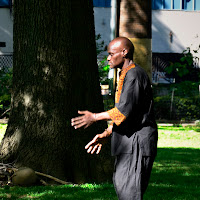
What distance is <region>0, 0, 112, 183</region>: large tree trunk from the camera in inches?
287

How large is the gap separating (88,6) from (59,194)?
303 cm

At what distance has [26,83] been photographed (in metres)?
7.43

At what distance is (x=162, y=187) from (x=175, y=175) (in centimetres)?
160

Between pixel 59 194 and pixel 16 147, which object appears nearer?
pixel 59 194

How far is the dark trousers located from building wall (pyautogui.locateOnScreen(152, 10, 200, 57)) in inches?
1105

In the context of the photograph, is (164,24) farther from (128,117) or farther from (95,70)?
(128,117)

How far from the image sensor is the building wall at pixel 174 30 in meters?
32.1

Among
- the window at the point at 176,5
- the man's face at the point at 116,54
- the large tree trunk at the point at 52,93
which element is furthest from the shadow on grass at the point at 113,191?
the window at the point at 176,5

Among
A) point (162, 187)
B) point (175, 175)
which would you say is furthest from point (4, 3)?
point (162, 187)

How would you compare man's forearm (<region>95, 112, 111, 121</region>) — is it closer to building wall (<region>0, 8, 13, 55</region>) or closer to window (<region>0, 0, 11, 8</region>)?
building wall (<region>0, 8, 13, 55</region>)

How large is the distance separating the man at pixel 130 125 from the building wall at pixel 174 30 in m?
28.0

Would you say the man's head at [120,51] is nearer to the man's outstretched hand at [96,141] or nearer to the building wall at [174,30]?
the man's outstretched hand at [96,141]

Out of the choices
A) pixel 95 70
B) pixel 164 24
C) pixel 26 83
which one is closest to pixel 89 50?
pixel 95 70

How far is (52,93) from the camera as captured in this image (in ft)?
23.9
